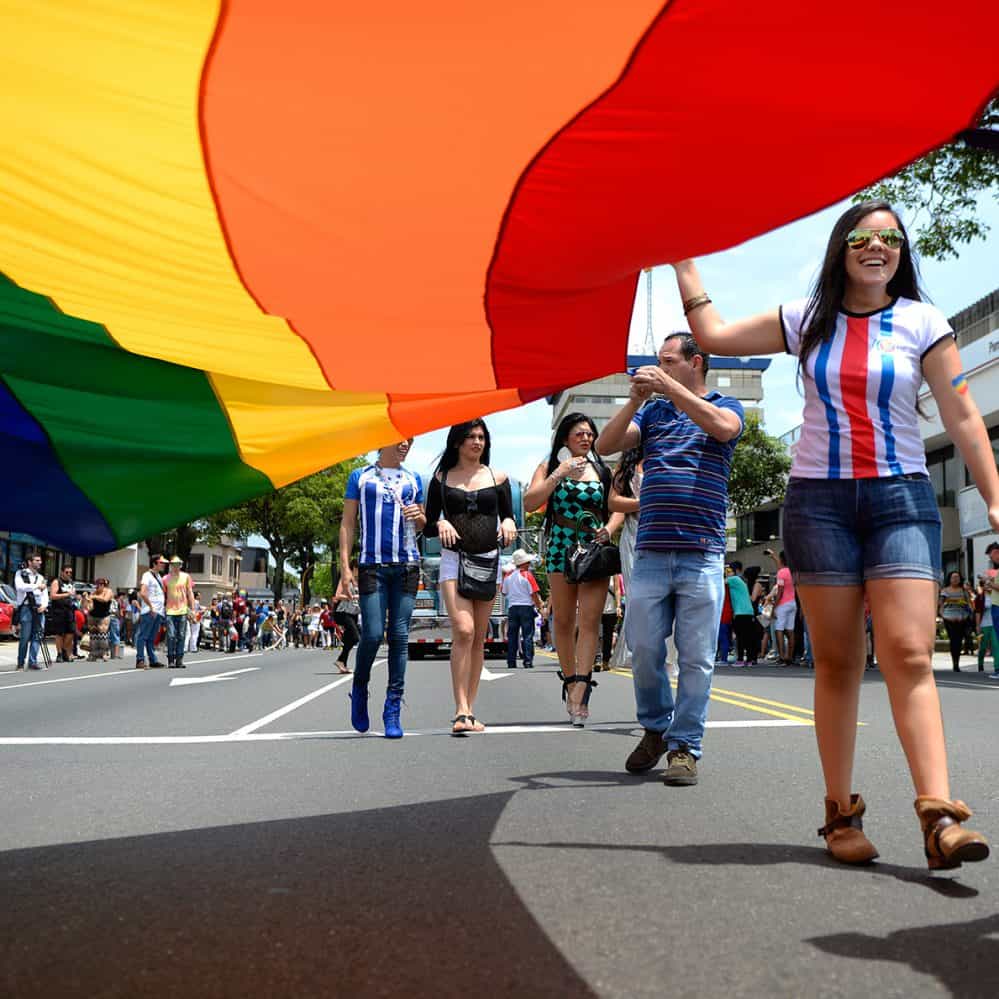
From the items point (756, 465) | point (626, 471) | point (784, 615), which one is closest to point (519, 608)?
point (784, 615)

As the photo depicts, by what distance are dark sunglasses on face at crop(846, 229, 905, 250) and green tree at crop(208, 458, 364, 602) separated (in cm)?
5443

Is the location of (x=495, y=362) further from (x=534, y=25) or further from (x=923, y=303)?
(x=534, y=25)

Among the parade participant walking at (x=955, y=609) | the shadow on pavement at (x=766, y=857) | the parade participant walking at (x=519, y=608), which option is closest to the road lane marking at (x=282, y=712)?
the shadow on pavement at (x=766, y=857)

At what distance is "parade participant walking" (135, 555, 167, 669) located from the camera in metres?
19.1

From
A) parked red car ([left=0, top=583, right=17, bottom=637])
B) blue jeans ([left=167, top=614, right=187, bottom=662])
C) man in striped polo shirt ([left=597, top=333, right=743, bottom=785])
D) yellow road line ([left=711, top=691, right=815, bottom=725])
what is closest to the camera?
man in striped polo shirt ([left=597, top=333, right=743, bottom=785])

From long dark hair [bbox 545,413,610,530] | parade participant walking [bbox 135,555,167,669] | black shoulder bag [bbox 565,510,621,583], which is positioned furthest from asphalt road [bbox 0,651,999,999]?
parade participant walking [bbox 135,555,167,669]

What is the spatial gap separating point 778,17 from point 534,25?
57 cm

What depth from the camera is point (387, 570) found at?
7.54 metres

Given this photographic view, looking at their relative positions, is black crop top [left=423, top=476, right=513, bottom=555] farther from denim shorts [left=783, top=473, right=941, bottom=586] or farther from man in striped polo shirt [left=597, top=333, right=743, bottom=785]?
denim shorts [left=783, top=473, right=941, bottom=586]

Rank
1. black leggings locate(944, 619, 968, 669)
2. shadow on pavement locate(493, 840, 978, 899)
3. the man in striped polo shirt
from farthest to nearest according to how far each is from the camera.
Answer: black leggings locate(944, 619, 968, 669), the man in striped polo shirt, shadow on pavement locate(493, 840, 978, 899)

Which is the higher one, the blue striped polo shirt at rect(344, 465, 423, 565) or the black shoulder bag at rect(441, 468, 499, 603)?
the blue striped polo shirt at rect(344, 465, 423, 565)

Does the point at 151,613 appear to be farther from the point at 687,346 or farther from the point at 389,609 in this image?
the point at 687,346

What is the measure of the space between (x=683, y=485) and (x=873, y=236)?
2.05 m

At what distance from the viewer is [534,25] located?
2.72 meters
